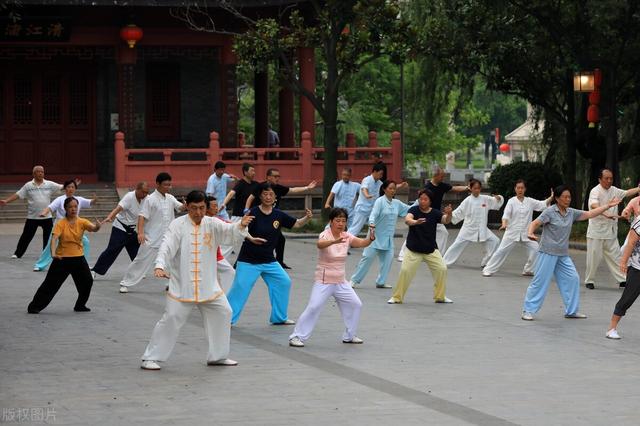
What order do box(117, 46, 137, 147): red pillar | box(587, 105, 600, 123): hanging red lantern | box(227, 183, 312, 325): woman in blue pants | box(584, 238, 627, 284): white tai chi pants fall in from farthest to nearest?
box(117, 46, 137, 147): red pillar → box(587, 105, 600, 123): hanging red lantern → box(584, 238, 627, 284): white tai chi pants → box(227, 183, 312, 325): woman in blue pants

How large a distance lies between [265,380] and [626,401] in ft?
9.36

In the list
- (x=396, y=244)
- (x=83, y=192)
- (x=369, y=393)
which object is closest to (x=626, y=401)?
(x=369, y=393)

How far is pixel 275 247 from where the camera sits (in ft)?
51.1

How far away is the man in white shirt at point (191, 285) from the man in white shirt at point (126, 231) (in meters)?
6.32

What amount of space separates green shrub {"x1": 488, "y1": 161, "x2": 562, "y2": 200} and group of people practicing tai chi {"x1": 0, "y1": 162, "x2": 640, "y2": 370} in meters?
7.93

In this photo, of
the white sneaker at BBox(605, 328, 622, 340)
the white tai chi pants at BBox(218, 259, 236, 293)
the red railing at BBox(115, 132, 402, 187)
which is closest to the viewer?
the white sneaker at BBox(605, 328, 622, 340)

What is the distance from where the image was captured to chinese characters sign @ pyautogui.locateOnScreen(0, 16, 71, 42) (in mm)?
31172

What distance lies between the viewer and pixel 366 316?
15125 mm

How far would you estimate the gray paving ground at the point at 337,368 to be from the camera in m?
9.64

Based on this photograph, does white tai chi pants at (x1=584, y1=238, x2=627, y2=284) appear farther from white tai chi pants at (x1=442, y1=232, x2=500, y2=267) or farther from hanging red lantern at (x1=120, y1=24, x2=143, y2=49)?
hanging red lantern at (x1=120, y1=24, x2=143, y2=49)

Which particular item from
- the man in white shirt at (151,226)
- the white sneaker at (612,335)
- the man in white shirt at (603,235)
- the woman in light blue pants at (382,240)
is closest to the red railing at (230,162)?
the woman in light blue pants at (382,240)

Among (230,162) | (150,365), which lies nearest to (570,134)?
(230,162)

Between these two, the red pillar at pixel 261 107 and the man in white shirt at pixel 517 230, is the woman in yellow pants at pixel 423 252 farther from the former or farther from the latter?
the red pillar at pixel 261 107

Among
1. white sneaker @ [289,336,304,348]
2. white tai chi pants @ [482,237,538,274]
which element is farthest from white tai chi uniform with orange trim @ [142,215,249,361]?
white tai chi pants @ [482,237,538,274]
